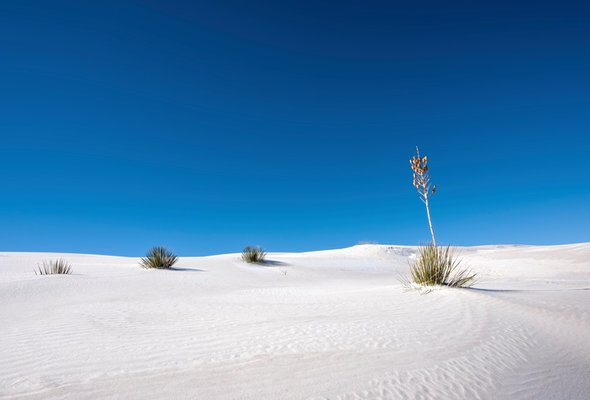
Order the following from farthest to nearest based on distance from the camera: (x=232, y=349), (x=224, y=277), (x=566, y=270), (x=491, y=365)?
(x=566, y=270)
(x=224, y=277)
(x=232, y=349)
(x=491, y=365)

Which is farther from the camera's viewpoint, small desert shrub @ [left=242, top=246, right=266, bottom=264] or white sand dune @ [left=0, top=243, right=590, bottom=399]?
small desert shrub @ [left=242, top=246, right=266, bottom=264]

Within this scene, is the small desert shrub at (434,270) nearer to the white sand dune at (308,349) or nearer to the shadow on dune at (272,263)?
the white sand dune at (308,349)

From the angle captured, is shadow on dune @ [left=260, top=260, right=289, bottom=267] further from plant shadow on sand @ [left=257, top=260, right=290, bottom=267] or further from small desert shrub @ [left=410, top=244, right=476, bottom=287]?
small desert shrub @ [left=410, top=244, right=476, bottom=287]

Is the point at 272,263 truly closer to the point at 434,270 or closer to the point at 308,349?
the point at 434,270

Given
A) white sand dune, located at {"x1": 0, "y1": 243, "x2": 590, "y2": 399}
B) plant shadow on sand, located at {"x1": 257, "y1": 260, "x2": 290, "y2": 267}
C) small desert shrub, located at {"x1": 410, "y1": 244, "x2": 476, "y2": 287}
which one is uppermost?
plant shadow on sand, located at {"x1": 257, "y1": 260, "x2": 290, "y2": 267}

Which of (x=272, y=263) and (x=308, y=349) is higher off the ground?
(x=272, y=263)

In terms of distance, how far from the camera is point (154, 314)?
4.02 metres

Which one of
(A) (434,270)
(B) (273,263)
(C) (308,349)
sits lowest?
(C) (308,349)

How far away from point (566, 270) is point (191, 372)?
43.6 feet

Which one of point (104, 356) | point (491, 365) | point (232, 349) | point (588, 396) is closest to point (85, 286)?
point (104, 356)

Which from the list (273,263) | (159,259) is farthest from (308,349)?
(273,263)

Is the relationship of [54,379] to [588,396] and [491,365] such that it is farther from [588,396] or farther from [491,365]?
[588,396]

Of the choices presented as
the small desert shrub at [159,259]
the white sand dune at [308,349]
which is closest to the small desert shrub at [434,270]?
the white sand dune at [308,349]

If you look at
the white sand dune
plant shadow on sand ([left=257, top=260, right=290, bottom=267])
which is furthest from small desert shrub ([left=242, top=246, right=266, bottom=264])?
the white sand dune
